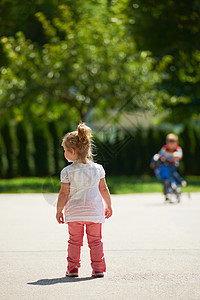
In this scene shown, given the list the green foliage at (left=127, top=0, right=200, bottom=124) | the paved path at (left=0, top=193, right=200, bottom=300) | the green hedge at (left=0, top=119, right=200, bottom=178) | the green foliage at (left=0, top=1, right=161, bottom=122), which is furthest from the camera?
the green hedge at (left=0, top=119, right=200, bottom=178)

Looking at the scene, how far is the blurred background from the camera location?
71.3 ft

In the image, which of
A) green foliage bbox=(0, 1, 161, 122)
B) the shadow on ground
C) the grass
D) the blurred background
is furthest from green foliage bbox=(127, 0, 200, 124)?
the shadow on ground

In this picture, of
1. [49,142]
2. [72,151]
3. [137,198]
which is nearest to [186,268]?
[72,151]

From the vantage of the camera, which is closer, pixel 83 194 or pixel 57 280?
pixel 57 280

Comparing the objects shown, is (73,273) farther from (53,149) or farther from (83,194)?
(53,149)

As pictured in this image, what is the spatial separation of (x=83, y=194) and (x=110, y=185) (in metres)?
15.5

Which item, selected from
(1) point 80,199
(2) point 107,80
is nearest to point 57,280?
(1) point 80,199

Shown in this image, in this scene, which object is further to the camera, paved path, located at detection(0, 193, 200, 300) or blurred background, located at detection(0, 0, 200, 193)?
blurred background, located at detection(0, 0, 200, 193)

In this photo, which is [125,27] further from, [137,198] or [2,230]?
[2,230]

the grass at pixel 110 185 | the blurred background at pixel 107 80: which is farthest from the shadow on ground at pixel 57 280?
the blurred background at pixel 107 80

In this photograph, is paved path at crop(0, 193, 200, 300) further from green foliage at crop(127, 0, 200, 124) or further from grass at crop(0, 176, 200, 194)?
green foliage at crop(127, 0, 200, 124)

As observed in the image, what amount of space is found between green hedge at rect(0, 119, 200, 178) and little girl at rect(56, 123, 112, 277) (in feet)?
59.9

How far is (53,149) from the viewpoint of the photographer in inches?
1022

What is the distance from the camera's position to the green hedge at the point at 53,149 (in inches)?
1000
